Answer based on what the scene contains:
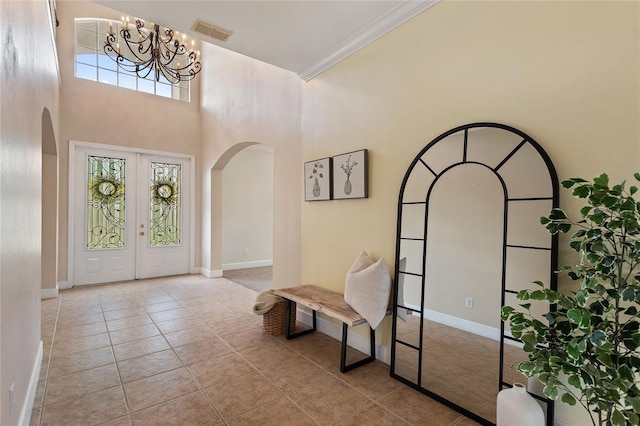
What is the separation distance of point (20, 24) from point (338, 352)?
3.21 meters

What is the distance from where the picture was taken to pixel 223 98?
5.77 meters

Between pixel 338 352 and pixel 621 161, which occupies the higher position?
pixel 621 161

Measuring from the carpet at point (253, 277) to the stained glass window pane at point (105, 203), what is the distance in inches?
82.4

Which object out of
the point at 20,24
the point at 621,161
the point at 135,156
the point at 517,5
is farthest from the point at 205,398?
the point at 135,156

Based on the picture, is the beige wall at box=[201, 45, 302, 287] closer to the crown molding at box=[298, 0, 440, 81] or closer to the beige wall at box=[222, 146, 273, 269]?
the crown molding at box=[298, 0, 440, 81]

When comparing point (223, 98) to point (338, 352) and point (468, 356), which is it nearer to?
point (338, 352)

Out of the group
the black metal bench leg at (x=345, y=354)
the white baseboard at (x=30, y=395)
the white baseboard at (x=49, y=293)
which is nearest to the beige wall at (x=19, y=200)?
the white baseboard at (x=30, y=395)

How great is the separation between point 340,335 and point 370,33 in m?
2.84

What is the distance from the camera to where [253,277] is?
20.9 feet

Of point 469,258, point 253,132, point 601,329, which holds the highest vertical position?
point 253,132

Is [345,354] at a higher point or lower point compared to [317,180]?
lower

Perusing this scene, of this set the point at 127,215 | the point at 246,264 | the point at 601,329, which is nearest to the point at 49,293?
the point at 127,215

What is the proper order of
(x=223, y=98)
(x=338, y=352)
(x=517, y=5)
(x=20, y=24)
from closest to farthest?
(x=20, y=24)
(x=517, y=5)
(x=338, y=352)
(x=223, y=98)

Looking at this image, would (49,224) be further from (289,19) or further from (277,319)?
(289,19)
